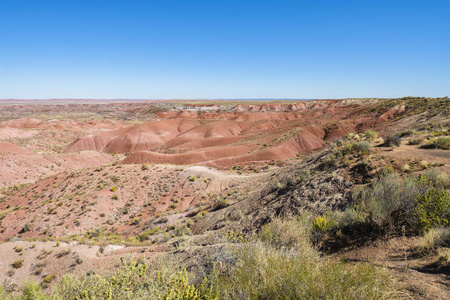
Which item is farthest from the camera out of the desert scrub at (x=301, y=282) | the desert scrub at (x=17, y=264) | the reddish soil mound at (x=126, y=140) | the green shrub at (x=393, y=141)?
the reddish soil mound at (x=126, y=140)

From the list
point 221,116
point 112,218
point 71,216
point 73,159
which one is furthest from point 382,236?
point 221,116

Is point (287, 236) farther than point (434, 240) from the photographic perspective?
Yes

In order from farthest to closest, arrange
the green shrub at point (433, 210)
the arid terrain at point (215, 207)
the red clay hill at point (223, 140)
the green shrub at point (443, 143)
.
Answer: the red clay hill at point (223, 140) < the green shrub at point (443, 143) < the arid terrain at point (215, 207) < the green shrub at point (433, 210)

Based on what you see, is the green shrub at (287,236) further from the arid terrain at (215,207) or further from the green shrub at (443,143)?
the green shrub at (443,143)

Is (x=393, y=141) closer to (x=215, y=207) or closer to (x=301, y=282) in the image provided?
(x=301, y=282)

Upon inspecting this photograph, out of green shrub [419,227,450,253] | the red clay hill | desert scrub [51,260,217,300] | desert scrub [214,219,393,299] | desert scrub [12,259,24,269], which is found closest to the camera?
desert scrub [214,219,393,299]

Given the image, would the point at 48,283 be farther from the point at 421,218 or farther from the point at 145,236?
the point at 421,218

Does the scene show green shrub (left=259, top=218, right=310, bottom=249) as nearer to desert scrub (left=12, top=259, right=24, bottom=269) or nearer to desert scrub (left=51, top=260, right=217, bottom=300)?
desert scrub (left=51, top=260, right=217, bottom=300)

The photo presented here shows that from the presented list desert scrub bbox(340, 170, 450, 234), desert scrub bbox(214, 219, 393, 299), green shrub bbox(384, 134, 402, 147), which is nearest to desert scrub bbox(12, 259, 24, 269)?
desert scrub bbox(214, 219, 393, 299)

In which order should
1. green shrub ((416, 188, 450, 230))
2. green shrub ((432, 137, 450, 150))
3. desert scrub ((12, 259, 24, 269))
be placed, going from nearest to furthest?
green shrub ((416, 188, 450, 230))
green shrub ((432, 137, 450, 150))
desert scrub ((12, 259, 24, 269))

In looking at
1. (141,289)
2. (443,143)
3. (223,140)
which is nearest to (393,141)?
(443,143)

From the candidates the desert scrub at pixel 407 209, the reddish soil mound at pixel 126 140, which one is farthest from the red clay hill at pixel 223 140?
the desert scrub at pixel 407 209

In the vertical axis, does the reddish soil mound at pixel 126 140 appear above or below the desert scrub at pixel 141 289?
below

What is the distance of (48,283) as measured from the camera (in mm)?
9031
